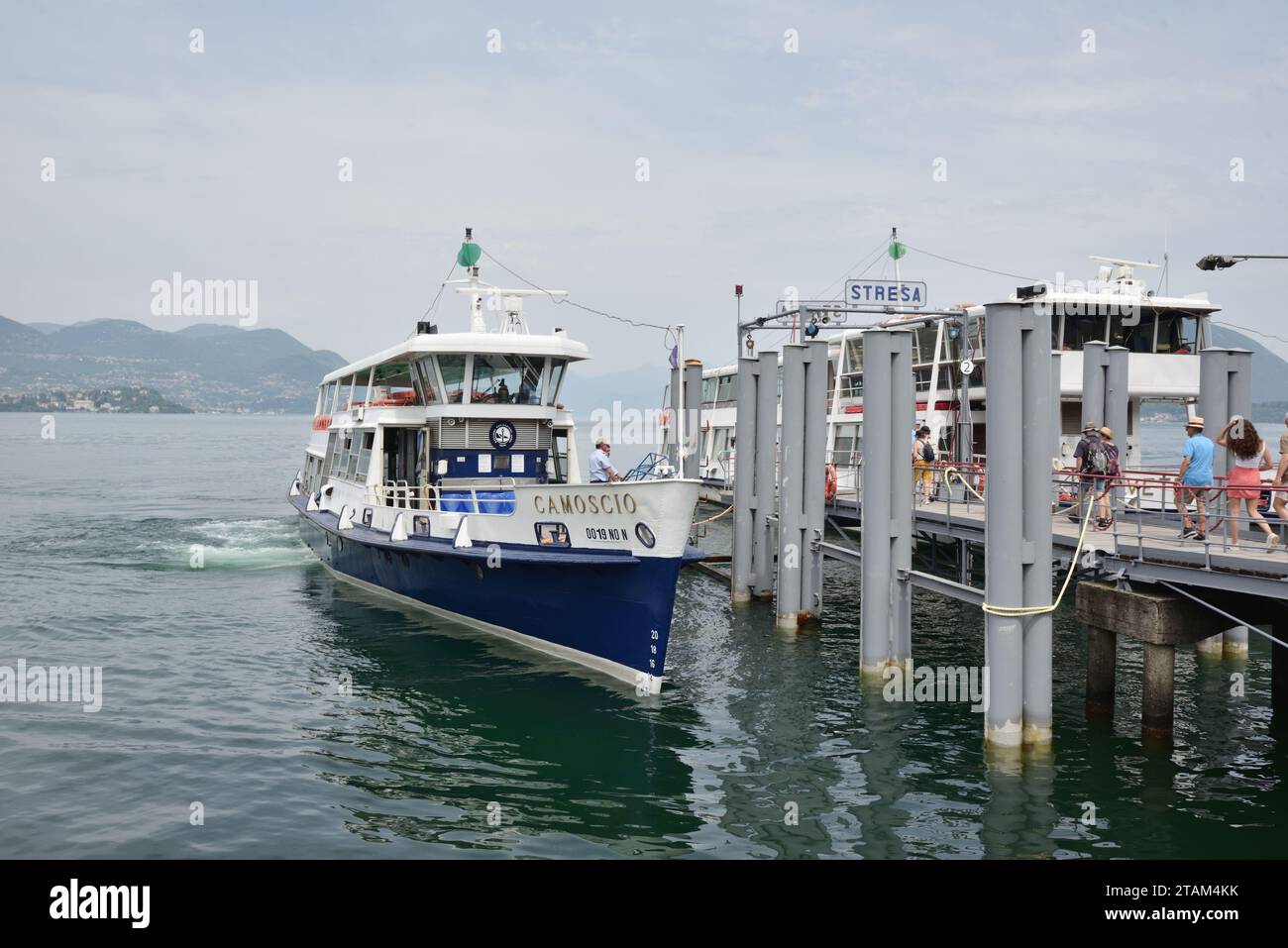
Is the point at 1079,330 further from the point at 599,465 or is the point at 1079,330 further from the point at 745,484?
the point at 599,465

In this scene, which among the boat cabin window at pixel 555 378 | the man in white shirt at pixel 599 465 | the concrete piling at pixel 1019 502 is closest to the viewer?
the concrete piling at pixel 1019 502

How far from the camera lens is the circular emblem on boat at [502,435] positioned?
2034cm

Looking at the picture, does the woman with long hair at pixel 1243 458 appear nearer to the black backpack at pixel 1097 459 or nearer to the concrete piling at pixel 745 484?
the black backpack at pixel 1097 459

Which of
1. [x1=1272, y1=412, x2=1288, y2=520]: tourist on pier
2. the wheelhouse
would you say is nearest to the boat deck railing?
the wheelhouse

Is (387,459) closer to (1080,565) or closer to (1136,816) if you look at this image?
(1080,565)

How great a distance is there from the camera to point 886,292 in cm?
2275

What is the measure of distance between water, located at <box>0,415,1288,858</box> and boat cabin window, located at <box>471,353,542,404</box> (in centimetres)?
466

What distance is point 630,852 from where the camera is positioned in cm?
1026

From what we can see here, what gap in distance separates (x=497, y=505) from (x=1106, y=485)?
31.9ft

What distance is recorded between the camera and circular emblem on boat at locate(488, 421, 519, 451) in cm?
2034

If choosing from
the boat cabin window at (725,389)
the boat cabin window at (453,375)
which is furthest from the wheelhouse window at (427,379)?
the boat cabin window at (725,389)

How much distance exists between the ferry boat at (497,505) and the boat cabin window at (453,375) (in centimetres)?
2
